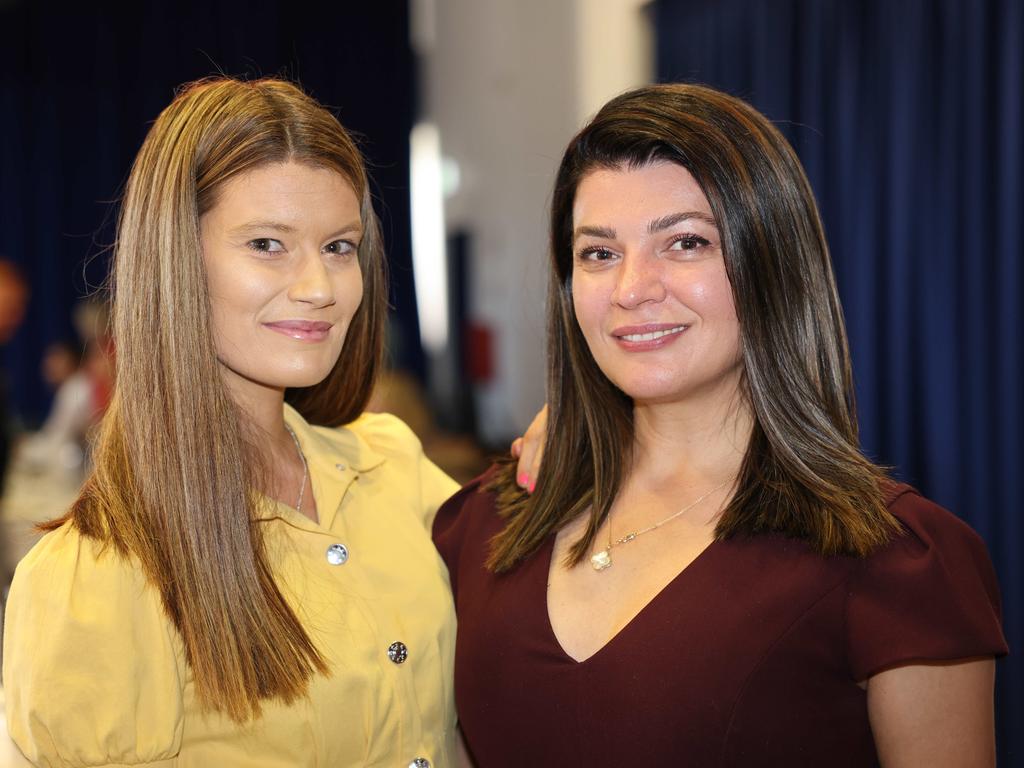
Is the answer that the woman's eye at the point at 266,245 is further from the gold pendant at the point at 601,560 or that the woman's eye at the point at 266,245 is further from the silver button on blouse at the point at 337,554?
the gold pendant at the point at 601,560

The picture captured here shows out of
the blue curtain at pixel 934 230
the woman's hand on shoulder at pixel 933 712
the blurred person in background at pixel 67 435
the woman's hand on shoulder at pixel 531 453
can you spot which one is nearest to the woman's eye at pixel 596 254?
the woman's hand on shoulder at pixel 531 453

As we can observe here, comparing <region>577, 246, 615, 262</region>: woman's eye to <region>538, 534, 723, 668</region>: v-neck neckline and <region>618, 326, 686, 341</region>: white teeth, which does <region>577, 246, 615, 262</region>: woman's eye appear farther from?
<region>538, 534, 723, 668</region>: v-neck neckline

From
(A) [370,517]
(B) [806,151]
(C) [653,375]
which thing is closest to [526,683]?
(A) [370,517]

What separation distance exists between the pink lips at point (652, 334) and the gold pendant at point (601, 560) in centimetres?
32

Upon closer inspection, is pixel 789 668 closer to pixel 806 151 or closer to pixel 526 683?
pixel 526 683

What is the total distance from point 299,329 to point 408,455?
46 centimetres

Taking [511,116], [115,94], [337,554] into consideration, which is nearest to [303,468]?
[337,554]

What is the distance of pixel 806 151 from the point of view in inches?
154

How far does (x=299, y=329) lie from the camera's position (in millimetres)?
1561

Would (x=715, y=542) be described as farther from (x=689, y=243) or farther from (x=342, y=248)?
(x=342, y=248)

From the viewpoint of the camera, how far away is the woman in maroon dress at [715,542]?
1424 millimetres

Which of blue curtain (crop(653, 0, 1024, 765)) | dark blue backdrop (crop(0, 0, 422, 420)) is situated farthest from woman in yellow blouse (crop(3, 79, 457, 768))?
dark blue backdrop (crop(0, 0, 422, 420))

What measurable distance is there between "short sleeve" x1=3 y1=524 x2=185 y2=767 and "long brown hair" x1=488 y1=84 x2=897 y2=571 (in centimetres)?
63

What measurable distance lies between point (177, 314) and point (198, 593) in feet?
1.22
